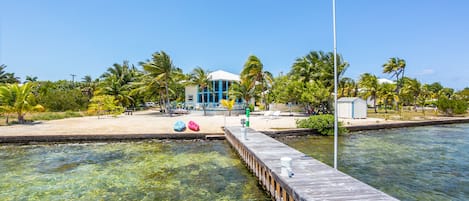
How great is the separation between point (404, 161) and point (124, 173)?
33.9 ft

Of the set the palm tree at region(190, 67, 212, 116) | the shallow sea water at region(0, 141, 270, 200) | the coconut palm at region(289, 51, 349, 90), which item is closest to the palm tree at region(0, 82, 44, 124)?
the shallow sea water at region(0, 141, 270, 200)

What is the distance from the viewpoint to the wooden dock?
4.80 metres

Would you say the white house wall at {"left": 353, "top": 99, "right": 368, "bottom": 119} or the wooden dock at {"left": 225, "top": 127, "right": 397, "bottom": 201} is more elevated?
the white house wall at {"left": 353, "top": 99, "right": 368, "bottom": 119}

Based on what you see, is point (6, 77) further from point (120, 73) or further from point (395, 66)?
point (395, 66)

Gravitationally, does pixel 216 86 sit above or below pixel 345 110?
above

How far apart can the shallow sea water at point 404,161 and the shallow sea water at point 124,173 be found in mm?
3599

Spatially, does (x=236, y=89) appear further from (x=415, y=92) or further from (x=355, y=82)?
(x=415, y=92)

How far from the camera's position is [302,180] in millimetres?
5605

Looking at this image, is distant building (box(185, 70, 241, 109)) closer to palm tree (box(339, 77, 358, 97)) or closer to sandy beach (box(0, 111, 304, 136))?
sandy beach (box(0, 111, 304, 136))

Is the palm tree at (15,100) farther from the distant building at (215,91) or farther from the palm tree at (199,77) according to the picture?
the distant building at (215,91)

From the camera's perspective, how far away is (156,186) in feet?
24.5

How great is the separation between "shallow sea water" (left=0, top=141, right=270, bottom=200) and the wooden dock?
1.85 ft

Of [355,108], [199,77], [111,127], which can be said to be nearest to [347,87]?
[355,108]

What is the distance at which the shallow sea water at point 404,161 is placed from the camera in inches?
283
